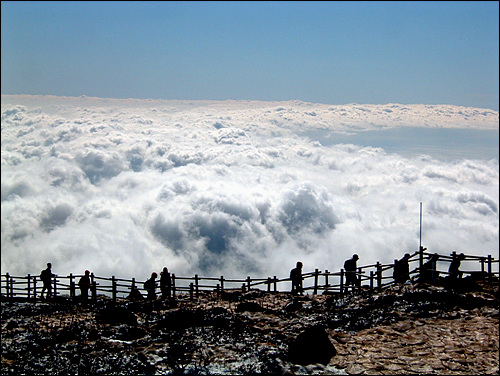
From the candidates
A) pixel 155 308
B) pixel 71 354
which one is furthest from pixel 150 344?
pixel 155 308

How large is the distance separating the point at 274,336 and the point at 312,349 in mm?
3206

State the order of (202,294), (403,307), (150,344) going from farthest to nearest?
(202,294)
(403,307)
(150,344)

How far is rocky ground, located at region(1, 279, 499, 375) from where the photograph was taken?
19062 millimetres

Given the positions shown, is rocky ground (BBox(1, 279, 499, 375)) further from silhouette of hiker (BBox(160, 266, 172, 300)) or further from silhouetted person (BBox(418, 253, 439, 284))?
silhouette of hiker (BBox(160, 266, 172, 300))

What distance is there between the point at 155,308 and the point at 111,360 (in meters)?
7.74

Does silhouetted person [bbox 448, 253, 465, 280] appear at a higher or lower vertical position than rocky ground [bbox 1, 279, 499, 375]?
higher

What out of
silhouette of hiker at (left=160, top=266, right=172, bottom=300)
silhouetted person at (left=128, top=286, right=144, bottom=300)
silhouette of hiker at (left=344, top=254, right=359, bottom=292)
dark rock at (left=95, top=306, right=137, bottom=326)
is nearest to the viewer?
dark rock at (left=95, top=306, right=137, bottom=326)

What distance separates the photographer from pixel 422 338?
2066cm

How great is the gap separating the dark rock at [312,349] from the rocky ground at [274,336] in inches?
1.6

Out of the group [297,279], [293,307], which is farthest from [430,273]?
[293,307]

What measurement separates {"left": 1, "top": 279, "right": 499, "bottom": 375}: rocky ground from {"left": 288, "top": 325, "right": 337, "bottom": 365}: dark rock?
42mm

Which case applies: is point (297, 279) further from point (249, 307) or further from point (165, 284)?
point (165, 284)

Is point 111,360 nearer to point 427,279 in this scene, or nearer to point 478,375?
point 478,375

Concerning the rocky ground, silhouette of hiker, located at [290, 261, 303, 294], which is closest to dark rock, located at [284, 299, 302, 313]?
the rocky ground
